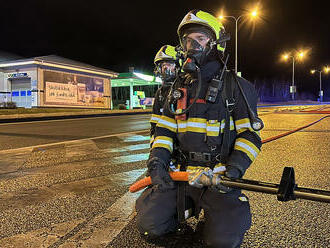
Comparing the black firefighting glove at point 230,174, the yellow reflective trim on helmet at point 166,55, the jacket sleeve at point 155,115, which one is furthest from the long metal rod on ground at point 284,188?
the yellow reflective trim on helmet at point 166,55

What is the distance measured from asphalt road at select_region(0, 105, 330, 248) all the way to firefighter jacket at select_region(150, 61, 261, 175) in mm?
648

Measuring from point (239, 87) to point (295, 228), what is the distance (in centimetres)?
131

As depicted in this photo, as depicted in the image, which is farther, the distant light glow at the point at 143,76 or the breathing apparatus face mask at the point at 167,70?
the distant light glow at the point at 143,76

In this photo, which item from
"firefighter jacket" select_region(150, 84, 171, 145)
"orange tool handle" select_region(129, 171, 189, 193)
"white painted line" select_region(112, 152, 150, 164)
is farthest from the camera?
"white painted line" select_region(112, 152, 150, 164)

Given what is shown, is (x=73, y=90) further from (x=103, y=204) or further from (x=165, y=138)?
(x=165, y=138)

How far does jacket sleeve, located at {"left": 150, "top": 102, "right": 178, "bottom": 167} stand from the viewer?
8.11 ft

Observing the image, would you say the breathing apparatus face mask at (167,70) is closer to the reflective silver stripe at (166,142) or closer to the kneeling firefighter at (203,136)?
the kneeling firefighter at (203,136)

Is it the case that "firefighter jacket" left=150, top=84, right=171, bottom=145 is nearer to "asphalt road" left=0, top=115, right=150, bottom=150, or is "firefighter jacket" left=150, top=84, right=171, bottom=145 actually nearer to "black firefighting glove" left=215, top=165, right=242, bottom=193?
"black firefighting glove" left=215, top=165, right=242, bottom=193

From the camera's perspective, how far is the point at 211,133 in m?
2.31

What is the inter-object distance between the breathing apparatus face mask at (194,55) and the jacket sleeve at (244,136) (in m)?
0.37

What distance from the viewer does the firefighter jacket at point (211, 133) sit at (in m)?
Result: 2.32

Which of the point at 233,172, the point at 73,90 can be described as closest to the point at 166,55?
the point at 233,172

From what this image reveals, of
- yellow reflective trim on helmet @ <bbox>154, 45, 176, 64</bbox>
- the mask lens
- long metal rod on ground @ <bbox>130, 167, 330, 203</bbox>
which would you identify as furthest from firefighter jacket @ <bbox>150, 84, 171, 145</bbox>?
long metal rod on ground @ <bbox>130, 167, 330, 203</bbox>

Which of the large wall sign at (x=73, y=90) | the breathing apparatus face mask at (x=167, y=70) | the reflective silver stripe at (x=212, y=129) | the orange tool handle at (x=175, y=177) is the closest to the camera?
the orange tool handle at (x=175, y=177)
